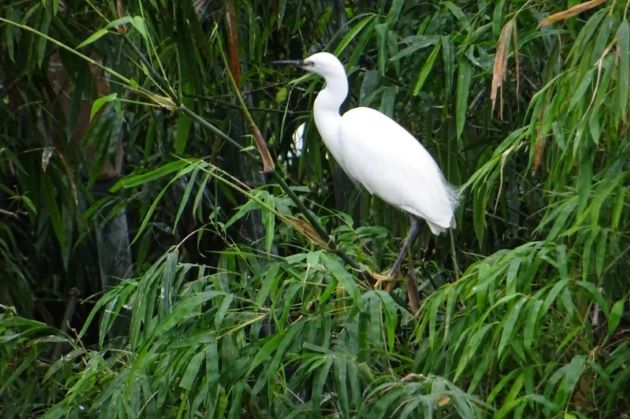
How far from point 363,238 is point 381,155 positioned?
0.49 meters

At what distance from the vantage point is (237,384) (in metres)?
2.42

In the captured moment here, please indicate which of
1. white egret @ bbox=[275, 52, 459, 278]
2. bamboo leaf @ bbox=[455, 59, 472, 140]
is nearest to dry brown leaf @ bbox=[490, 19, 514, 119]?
bamboo leaf @ bbox=[455, 59, 472, 140]

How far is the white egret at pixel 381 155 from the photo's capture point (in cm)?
313

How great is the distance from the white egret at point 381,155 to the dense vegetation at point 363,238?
0.06 m

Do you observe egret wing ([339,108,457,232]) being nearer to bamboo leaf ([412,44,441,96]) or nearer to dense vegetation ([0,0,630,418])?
dense vegetation ([0,0,630,418])

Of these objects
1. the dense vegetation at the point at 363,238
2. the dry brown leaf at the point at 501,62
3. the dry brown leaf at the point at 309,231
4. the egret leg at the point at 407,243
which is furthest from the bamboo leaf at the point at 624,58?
the egret leg at the point at 407,243

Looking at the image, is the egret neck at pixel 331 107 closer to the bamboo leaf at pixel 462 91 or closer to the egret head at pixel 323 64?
the egret head at pixel 323 64

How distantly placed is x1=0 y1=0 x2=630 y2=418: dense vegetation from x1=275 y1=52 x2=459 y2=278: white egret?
0.19 feet

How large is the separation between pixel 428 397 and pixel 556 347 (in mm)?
306

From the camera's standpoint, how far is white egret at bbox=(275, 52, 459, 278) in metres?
3.13

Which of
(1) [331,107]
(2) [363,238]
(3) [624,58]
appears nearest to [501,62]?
(3) [624,58]

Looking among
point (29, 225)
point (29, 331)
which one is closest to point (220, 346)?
point (29, 331)

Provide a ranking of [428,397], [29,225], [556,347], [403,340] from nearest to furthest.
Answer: [428,397]
[556,347]
[403,340]
[29,225]

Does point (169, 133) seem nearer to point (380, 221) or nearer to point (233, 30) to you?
point (380, 221)
